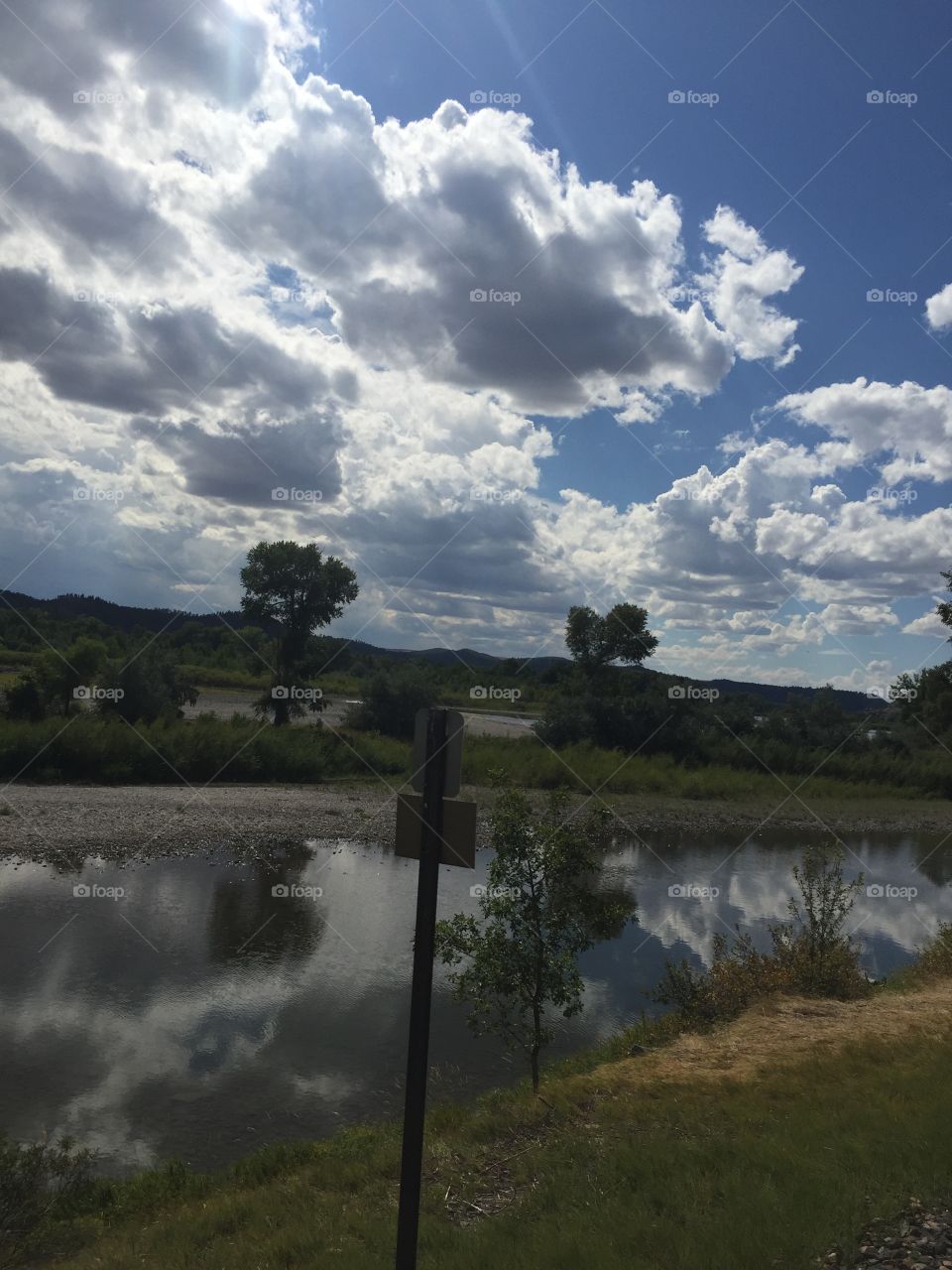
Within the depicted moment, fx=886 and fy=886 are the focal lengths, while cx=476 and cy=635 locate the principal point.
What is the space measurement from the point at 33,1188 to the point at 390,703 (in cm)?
4883

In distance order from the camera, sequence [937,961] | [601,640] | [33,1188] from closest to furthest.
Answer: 1. [33,1188]
2. [937,961]
3. [601,640]

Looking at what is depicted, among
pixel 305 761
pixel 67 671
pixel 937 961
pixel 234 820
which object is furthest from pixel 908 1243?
pixel 67 671

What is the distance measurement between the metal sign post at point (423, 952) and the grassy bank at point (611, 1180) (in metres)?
1.55

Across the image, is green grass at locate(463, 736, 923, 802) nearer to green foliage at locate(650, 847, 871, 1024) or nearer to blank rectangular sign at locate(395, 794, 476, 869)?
green foliage at locate(650, 847, 871, 1024)

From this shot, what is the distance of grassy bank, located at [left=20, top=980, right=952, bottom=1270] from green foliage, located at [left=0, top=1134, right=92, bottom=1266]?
1.21 feet

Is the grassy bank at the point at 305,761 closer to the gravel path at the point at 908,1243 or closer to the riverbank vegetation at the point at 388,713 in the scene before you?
the riverbank vegetation at the point at 388,713

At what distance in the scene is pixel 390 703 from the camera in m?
58.4

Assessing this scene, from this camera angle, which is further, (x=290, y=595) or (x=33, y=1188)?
(x=290, y=595)

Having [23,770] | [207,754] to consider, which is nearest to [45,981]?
[23,770]

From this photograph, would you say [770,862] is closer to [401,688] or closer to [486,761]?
[486,761]

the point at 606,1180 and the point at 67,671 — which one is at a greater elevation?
the point at 67,671

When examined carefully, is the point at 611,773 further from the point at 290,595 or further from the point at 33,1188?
the point at 33,1188

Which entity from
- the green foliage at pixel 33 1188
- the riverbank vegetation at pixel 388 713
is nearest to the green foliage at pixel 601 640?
the riverbank vegetation at pixel 388 713

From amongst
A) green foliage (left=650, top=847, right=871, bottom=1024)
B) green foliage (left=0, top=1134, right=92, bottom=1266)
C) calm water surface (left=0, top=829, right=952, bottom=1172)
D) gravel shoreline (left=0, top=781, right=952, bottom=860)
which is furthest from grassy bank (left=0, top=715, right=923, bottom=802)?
green foliage (left=0, top=1134, right=92, bottom=1266)
